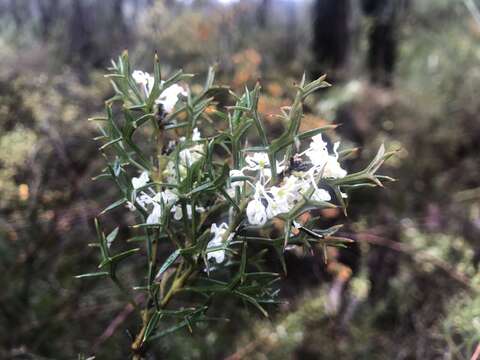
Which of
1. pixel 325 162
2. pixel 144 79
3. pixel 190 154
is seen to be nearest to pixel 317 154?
pixel 325 162

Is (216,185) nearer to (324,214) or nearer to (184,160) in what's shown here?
(184,160)

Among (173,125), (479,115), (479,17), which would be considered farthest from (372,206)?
(173,125)

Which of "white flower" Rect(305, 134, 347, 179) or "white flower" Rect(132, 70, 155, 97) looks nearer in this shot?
"white flower" Rect(305, 134, 347, 179)

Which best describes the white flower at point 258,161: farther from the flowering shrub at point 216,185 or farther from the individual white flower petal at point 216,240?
the individual white flower petal at point 216,240

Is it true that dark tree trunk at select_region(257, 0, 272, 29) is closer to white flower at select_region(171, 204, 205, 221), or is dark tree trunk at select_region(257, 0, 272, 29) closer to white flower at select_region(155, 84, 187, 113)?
white flower at select_region(155, 84, 187, 113)

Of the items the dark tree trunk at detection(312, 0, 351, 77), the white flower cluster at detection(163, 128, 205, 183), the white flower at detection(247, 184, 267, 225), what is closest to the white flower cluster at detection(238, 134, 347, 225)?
the white flower at detection(247, 184, 267, 225)

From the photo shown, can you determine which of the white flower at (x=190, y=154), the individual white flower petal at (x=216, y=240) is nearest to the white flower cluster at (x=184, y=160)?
the white flower at (x=190, y=154)
